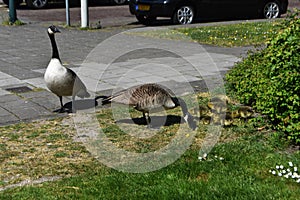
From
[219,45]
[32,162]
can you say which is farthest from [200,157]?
[219,45]

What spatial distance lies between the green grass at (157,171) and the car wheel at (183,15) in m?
10.9

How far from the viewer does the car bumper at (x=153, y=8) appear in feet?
51.9

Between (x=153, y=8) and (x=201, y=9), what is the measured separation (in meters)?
2.01

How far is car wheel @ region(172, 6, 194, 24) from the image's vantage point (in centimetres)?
1647

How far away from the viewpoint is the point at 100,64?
9875 millimetres

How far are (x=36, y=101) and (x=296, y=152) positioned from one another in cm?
377

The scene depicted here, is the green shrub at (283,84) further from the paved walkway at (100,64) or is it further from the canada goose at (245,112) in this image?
the paved walkway at (100,64)

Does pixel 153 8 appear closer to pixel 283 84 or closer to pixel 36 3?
pixel 36 3

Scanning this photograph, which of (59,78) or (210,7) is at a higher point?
(210,7)

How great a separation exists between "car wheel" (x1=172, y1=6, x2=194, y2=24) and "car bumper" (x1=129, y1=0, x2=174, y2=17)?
1.08 ft

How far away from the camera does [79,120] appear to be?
631 centimetres

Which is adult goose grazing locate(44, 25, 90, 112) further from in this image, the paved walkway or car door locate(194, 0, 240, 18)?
car door locate(194, 0, 240, 18)

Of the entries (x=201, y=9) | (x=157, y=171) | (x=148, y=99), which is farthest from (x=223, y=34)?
(x=157, y=171)

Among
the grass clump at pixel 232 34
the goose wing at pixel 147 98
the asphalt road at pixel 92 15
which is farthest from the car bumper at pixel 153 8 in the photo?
the goose wing at pixel 147 98
